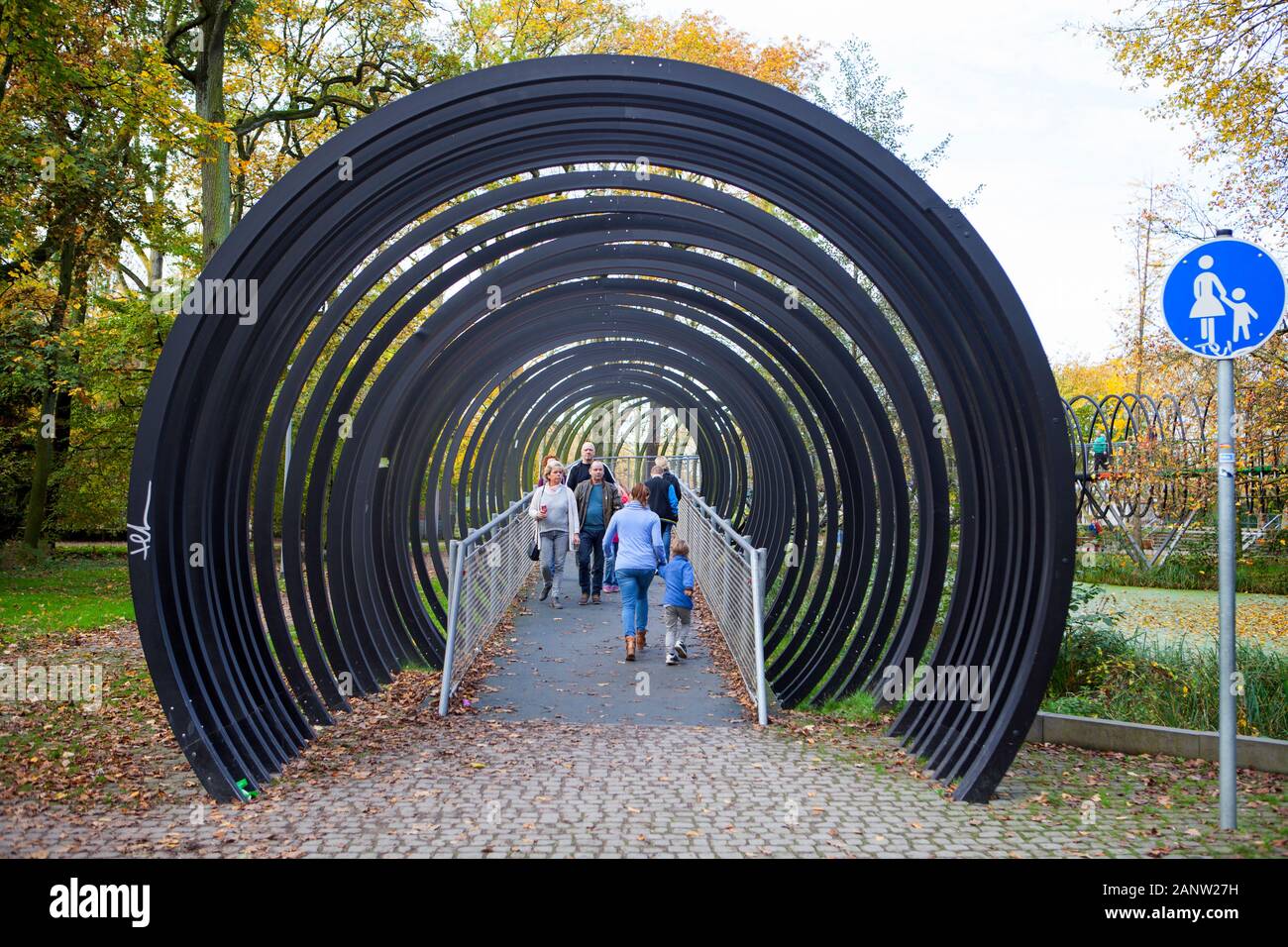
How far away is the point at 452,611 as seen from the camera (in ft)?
27.7

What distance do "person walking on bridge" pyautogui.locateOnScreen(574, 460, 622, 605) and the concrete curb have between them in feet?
23.6

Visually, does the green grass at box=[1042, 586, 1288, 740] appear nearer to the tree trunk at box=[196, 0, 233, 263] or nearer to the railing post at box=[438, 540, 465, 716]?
the railing post at box=[438, 540, 465, 716]

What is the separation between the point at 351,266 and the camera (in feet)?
24.1

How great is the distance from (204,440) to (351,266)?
5.38 feet

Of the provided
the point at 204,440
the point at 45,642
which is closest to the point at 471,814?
the point at 204,440

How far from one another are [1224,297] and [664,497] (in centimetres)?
1029

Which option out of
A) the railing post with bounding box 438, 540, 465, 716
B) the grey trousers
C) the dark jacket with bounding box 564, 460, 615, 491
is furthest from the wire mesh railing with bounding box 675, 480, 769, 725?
the railing post with bounding box 438, 540, 465, 716

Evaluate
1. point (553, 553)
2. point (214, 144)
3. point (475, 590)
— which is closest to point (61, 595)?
point (214, 144)

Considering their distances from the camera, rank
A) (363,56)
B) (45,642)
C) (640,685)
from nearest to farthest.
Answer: (640,685)
(45,642)
(363,56)

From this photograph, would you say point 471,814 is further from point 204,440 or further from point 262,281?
point 262,281

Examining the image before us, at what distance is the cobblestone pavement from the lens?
4.98m

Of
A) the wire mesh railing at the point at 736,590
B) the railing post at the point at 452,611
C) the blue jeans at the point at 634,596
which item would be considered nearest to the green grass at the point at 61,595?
the railing post at the point at 452,611

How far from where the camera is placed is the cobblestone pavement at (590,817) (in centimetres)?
498

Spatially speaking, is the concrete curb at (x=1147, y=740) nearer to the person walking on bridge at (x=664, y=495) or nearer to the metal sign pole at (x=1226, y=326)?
the metal sign pole at (x=1226, y=326)
